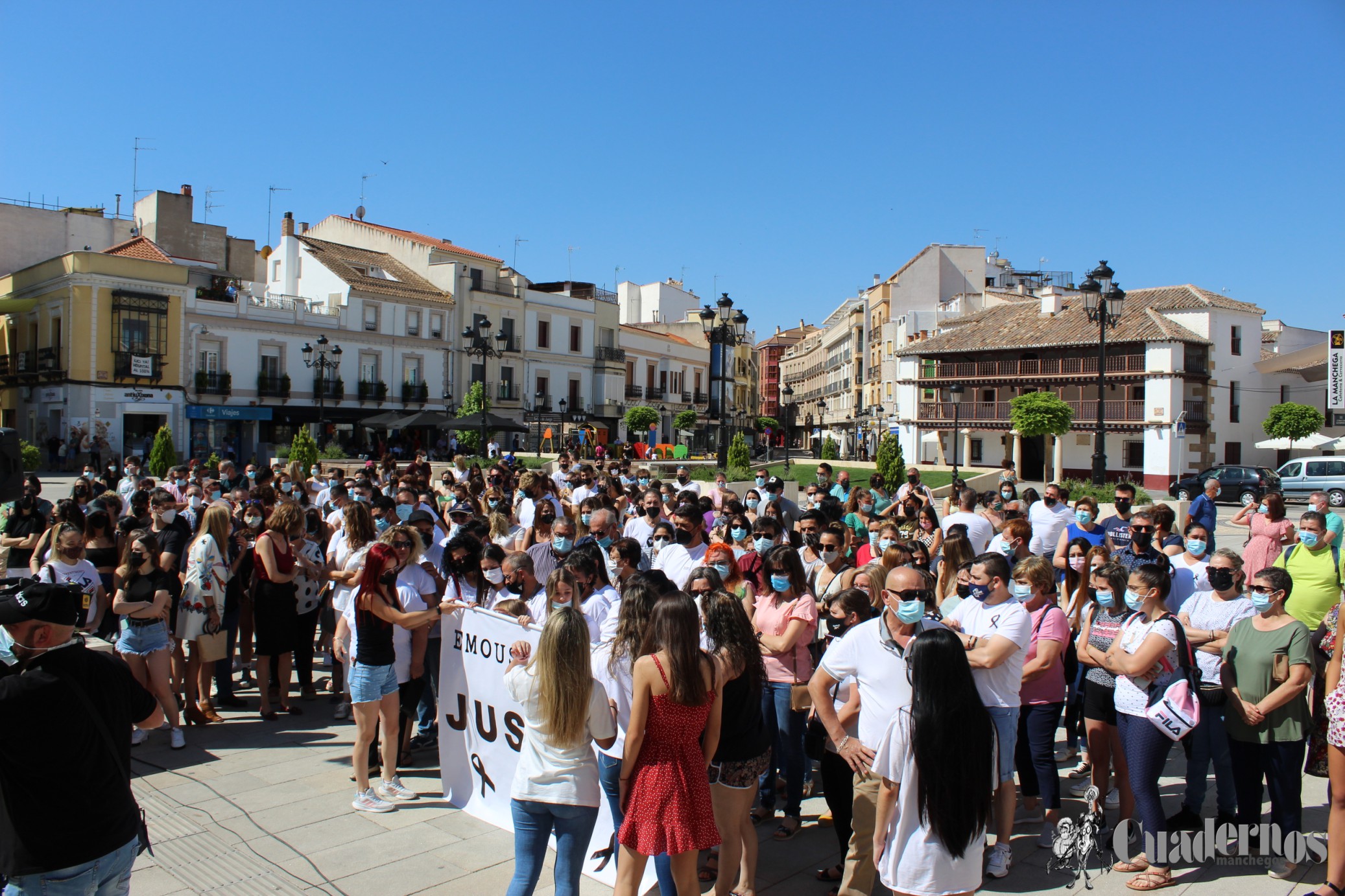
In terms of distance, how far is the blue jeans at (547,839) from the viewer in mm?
3795

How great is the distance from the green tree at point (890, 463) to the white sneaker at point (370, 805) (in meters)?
19.0

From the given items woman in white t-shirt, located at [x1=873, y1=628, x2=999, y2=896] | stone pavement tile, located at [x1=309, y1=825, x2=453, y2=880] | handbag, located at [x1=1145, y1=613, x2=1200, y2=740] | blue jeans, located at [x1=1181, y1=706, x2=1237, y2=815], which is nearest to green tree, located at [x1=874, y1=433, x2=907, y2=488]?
blue jeans, located at [x1=1181, y1=706, x2=1237, y2=815]

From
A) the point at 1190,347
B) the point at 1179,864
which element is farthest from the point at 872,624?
the point at 1190,347

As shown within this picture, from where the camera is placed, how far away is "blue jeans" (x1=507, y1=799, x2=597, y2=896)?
12.5 feet

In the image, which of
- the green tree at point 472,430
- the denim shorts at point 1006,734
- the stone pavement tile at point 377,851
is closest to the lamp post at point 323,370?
the green tree at point 472,430

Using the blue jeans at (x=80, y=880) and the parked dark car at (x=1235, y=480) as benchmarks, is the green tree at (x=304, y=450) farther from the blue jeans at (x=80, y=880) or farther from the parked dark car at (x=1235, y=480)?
the parked dark car at (x=1235, y=480)

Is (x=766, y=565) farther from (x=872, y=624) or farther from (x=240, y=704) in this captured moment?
(x=240, y=704)

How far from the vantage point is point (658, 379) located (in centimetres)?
6034

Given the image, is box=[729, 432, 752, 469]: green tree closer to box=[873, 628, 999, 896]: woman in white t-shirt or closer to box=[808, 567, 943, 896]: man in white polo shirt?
box=[808, 567, 943, 896]: man in white polo shirt

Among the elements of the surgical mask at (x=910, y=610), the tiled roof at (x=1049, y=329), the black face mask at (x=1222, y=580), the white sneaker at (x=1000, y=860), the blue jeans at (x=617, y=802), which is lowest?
the white sneaker at (x=1000, y=860)

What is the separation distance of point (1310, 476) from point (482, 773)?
103ft

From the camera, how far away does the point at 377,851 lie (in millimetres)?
5090

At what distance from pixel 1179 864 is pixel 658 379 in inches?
2202

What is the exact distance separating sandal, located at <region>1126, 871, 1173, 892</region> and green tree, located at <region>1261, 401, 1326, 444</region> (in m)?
41.9
